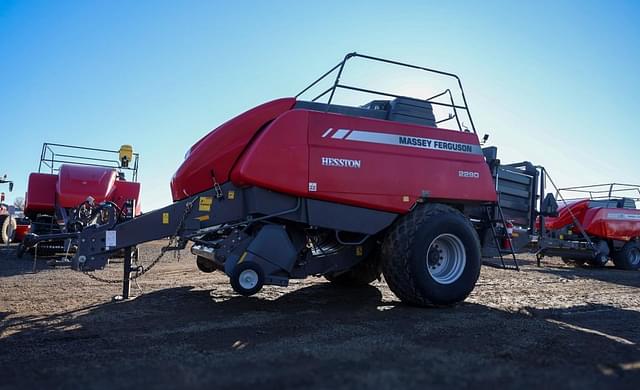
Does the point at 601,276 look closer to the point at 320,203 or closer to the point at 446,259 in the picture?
the point at 446,259

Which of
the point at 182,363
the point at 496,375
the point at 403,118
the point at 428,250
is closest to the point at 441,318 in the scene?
the point at 428,250

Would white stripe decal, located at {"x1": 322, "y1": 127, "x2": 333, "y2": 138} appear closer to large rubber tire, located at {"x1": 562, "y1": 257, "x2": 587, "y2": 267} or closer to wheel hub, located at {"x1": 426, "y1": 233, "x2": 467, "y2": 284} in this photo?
wheel hub, located at {"x1": 426, "y1": 233, "x2": 467, "y2": 284}

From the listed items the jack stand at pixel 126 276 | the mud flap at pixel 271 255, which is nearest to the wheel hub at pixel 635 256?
the mud flap at pixel 271 255

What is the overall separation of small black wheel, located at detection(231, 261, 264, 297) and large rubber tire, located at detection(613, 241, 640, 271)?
13405mm

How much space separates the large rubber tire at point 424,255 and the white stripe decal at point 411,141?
75 centimetres

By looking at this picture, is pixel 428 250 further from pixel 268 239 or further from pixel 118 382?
pixel 118 382

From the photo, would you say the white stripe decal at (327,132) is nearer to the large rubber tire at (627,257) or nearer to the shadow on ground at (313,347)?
the shadow on ground at (313,347)

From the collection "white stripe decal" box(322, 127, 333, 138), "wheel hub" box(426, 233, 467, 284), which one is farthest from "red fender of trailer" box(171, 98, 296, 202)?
"wheel hub" box(426, 233, 467, 284)

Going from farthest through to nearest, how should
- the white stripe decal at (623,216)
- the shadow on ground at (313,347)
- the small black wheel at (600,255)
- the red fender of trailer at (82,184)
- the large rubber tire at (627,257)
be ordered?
1. the large rubber tire at (627,257)
2. the white stripe decal at (623,216)
3. the small black wheel at (600,255)
4. the red fender of trailer at (82,184)
5. the shadow on ground at (313,347)

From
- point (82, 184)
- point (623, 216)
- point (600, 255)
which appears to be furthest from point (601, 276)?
point (82, 184)

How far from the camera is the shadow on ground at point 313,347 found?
311 centimetres

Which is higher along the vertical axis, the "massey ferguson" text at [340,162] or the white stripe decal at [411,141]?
the white stripe decal at [411,141]

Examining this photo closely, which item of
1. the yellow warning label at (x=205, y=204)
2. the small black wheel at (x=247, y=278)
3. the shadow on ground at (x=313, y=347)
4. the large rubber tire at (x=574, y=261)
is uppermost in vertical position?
the yellow warning label at (x=205, y=204)

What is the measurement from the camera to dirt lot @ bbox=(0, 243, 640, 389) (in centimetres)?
314
